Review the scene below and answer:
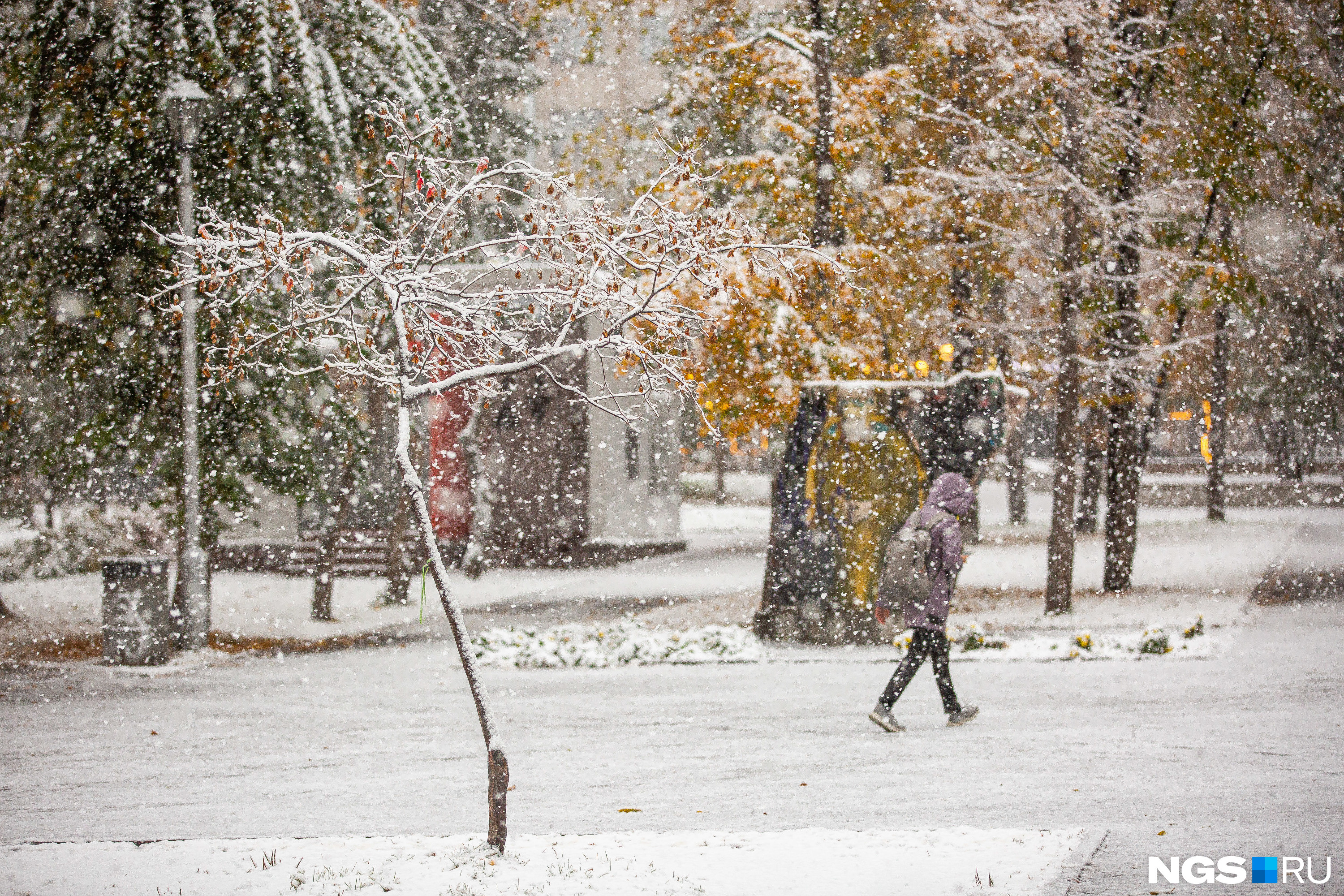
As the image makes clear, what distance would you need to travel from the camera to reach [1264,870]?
5.25 metres

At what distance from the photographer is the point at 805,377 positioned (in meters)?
13.4

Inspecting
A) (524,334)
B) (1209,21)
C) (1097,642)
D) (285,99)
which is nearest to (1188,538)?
(1209,21)

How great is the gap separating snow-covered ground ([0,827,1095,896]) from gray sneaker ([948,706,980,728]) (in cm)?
267

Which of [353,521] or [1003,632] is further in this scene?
[353,521]

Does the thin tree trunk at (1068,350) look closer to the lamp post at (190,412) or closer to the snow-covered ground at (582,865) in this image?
the lamp post at (190,412)

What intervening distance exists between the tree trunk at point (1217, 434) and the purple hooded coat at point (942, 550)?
2193 cm

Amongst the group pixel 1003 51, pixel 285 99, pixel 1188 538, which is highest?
pixel 1003 51

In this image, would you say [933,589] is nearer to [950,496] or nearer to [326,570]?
[950,496]

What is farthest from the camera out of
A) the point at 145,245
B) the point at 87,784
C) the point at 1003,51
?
the point at 1003,51

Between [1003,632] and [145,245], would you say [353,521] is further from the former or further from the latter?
[1003,632]

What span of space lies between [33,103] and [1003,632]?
452 inches

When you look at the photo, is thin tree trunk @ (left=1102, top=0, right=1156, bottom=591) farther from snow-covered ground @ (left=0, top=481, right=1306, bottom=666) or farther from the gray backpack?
the gray backpack

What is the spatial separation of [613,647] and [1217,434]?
24819mm

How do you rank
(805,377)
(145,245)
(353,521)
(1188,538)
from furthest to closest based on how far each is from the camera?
(1188,538) < (353,521) < (805,377) < (145,245)
